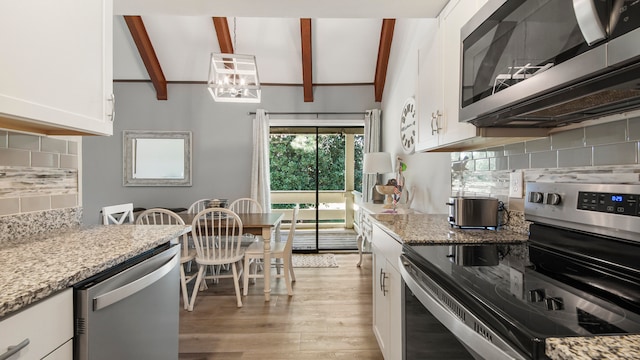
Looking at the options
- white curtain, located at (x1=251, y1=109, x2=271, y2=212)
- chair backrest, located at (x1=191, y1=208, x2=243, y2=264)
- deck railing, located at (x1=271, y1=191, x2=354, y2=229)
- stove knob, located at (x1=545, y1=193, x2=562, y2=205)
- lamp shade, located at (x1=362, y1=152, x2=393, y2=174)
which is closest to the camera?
stove knob, located at (x1=545, y1=193, x2=562, y2=205)

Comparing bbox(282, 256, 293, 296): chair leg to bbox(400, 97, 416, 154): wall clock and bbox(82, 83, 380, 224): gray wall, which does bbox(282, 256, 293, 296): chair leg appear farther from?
bbox(82, 83, 380, 224): gray wall

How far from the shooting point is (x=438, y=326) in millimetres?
932

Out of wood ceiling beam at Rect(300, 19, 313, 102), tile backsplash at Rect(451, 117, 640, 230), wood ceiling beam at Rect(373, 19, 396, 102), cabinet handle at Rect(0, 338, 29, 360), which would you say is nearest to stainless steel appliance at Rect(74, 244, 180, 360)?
cabinet handle at Rect(0, 338, 29, 360)

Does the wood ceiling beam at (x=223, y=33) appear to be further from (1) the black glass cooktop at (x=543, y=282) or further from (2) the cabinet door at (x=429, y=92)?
(1) the black glass cooktop at (x=543, y=282)

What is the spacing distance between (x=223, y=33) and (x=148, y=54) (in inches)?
44.8

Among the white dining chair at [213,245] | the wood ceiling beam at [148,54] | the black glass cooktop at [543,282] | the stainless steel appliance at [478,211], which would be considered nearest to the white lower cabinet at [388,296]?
the black glass cooktop at [543,282]

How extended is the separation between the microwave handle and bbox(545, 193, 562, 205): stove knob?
26.1 inches

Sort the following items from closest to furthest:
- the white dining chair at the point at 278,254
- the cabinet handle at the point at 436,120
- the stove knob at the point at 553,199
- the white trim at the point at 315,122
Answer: the stove knob at the point at 553,199 < the cabinet handle at the point at 436,120 < the white dining chair at the point at 278,254 < the white trim at the point at 315,122

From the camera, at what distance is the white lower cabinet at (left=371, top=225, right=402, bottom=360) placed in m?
1.41

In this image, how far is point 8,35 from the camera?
2.97ft

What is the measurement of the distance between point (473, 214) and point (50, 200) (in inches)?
81.4

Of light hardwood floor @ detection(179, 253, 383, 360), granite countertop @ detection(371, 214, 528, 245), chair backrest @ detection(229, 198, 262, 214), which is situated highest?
granite countertop @ detection(371, 214, 528, 245)

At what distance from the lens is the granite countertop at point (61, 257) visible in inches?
27.0

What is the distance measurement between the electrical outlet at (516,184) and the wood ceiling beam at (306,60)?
2.92m
